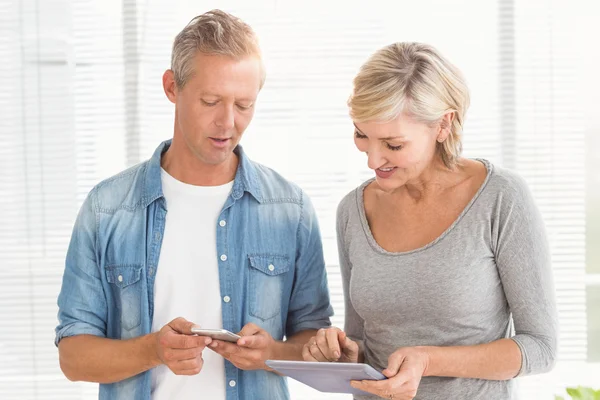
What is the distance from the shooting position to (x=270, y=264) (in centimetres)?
196

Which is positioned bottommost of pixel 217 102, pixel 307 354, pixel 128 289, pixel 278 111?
pixel 307 354

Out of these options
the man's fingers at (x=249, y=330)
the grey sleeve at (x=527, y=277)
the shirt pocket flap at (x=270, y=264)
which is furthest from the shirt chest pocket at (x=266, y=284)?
the grey sleeve at (x=527, y=277)

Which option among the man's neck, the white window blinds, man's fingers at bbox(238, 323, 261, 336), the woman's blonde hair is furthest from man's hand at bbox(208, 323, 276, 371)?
the white window blinds

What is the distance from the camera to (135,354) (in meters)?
1.80

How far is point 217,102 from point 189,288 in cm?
45

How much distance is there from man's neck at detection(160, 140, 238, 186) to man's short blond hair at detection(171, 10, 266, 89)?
0.18 meters

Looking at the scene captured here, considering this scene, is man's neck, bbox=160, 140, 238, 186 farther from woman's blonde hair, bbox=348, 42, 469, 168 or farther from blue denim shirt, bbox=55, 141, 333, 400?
woman's blonde hair, bbox=348, 42, 469, 168

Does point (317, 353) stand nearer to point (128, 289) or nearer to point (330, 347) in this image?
point (330, 347)

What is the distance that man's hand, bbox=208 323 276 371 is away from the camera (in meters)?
1.76

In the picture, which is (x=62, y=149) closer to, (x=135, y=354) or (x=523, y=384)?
(x=135, y=354)

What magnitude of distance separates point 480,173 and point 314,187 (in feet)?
5.37

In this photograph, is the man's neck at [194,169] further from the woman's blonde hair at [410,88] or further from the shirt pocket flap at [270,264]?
the woman's blonde hair at [410,88]

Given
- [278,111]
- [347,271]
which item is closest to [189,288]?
[347,271]

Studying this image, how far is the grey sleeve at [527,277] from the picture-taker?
66.2 inches
